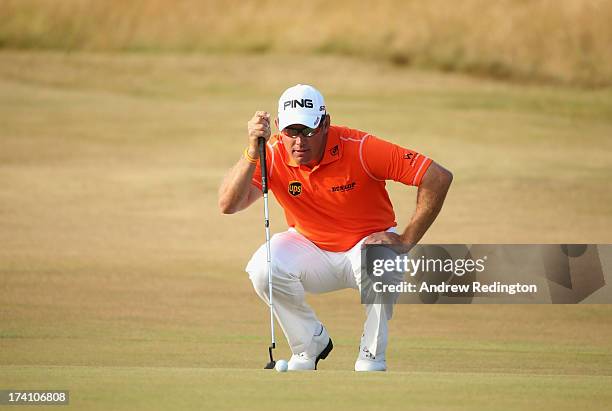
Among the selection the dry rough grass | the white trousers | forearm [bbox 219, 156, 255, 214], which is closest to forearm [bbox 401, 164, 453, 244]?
the white trousers

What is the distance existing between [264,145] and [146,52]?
19.6m

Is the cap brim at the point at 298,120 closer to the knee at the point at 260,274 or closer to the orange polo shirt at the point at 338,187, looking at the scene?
the orange polo shirt at the point at 338,187

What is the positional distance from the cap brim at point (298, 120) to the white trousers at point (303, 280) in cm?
61

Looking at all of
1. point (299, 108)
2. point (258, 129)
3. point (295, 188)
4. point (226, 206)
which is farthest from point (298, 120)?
point (226, 206)

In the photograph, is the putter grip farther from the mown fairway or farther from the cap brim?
the mown fairway

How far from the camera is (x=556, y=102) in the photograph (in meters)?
21.8

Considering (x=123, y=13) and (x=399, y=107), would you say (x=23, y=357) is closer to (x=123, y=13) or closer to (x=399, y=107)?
(x=399, y=107)

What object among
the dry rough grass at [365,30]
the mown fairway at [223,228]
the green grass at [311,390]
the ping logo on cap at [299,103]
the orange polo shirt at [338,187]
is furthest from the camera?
the dry rough grass at [365,30]

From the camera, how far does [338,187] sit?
699cm

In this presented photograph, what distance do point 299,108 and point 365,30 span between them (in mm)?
18965

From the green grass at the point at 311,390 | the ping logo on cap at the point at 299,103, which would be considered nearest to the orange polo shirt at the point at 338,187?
the ping logo on cap at the point at 299,103

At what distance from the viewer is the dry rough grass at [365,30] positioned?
2439 centimetres

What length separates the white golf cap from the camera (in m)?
6.69

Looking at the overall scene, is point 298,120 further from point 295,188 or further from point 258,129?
point 295,188
